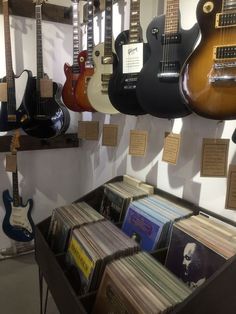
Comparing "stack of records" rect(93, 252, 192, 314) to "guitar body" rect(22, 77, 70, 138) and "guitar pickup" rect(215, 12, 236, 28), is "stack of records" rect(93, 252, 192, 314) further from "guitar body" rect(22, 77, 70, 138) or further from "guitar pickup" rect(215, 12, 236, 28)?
"guitar body" rect(22, 77, 70, 138)

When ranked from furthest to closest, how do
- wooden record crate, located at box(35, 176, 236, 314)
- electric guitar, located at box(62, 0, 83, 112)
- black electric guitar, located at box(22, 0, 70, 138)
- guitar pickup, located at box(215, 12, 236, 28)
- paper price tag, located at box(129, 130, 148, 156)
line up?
1. black electric guitar, located at box(22, 0, 70, 138)
2. electric guitar, located at box(62, 0, 83, 112)
3. paper price tag, located at box(129, 130, 148, 156)
4. guitar pickup, located at box(215, 12, 236, 28)
5. wooden record crate, located at box(35, 176, 236, 314)

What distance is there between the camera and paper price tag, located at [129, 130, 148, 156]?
4.26ft

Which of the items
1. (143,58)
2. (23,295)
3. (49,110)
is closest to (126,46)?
(143,58)

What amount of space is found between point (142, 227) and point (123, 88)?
0.62m

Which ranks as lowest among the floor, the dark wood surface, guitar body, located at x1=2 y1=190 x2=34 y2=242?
the floor

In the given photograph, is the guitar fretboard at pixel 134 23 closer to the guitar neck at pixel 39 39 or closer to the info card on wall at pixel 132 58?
the info card on wall at pixel 132 58

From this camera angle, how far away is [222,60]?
2.65ft

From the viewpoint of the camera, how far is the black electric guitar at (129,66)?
1164mm

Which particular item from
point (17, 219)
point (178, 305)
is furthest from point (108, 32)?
point (17, 219)

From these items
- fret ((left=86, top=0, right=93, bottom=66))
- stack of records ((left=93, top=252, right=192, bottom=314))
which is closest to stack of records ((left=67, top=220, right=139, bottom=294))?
stack of records ((left=93, top=252, right=192, bottom=314))

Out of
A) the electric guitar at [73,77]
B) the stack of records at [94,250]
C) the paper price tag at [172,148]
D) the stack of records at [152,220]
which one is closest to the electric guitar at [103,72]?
Result: the electric guitar at [73,77]

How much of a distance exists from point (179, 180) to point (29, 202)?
1359 mm

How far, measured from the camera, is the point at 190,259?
92 cm

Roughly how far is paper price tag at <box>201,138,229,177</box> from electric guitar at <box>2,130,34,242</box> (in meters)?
1.56
